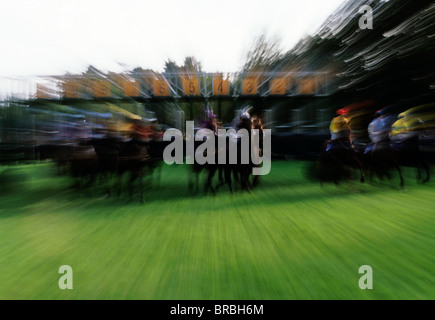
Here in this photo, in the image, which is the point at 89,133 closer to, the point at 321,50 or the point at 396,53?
the point at 396,53

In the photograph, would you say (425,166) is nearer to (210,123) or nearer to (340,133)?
(340,133)

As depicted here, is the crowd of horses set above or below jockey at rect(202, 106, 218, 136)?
below

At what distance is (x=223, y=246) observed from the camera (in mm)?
4031

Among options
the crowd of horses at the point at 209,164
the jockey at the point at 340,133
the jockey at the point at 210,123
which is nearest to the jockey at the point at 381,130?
the crowd of horses at the point at 209,164

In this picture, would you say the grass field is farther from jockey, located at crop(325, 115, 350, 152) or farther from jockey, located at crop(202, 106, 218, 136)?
jockey, located at crop(202, 106, 218, 136)

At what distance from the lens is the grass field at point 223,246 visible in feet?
Result: 9.55

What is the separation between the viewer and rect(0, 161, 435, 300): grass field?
2.91m

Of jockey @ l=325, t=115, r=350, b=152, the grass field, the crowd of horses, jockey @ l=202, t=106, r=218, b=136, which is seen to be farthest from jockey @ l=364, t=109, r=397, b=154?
jockey @ l=202, t=106, r=218, b=136

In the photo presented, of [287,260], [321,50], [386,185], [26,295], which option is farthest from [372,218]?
[321,50]

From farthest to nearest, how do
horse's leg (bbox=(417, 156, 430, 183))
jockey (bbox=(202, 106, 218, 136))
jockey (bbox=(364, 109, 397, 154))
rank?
horse's leg (bbox=(417, 156, 430, 183))
jockey (bbox=(364, 109, 397, 154))
jockey (bbox=(202, 106, 218, 136))

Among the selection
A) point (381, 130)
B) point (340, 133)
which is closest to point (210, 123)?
point (340, 133)

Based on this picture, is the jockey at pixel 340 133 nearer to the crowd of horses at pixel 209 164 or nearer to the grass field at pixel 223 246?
the crowd of horses at pixel 209 164

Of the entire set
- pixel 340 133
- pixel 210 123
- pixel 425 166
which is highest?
pixel 210 123

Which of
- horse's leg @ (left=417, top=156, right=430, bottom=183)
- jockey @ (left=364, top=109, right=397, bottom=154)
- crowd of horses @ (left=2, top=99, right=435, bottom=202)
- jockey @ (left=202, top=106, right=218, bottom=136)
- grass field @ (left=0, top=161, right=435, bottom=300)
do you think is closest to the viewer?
grass field @ (left=0, top=161, right=435, bottom=300)
